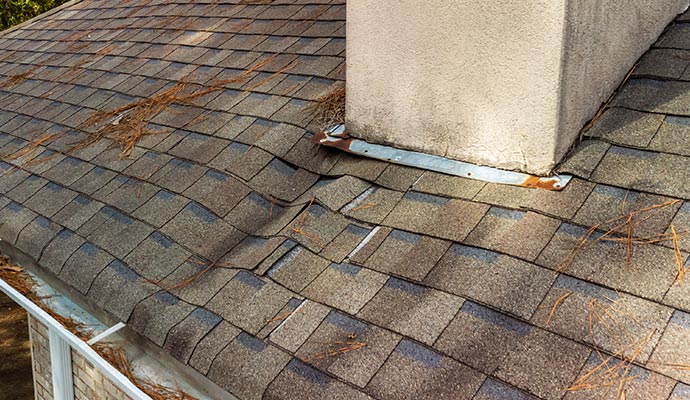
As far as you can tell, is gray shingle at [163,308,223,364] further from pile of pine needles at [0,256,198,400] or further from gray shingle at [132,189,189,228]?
gray shingle at [132,189,189,228]

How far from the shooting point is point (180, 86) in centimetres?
459

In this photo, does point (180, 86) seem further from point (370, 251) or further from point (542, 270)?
point (542, 270)

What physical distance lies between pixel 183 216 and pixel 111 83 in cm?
247

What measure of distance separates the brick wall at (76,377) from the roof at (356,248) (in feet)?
1.98

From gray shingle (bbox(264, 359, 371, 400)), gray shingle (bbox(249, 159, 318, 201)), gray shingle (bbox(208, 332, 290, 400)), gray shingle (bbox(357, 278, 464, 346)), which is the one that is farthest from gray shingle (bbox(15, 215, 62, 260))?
gray shingle (bbox(357, 278, 464, 346))

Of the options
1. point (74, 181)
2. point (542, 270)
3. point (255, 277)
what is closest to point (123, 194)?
point (74, 181)

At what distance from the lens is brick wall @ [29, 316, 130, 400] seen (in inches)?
133

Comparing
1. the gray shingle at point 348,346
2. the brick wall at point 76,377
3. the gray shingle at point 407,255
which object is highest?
the gray shingle at point 407,255

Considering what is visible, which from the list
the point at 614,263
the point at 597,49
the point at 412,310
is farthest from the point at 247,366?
Answer: the point at 597,49

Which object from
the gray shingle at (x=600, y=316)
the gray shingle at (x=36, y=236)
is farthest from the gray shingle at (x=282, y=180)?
the gray shingle at (x=600, y=316)

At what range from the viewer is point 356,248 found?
256 cm

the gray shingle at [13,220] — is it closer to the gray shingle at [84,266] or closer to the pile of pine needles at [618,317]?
the gray shingle at [84,266]

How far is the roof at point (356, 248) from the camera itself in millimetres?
1910

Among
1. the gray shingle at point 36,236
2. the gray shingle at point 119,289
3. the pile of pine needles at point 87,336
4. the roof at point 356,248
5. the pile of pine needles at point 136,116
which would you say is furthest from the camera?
the pile of pine needles at point 136,116
